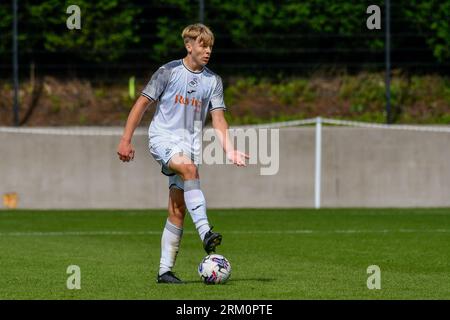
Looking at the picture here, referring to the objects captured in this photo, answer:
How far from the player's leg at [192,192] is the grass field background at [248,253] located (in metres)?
0.50

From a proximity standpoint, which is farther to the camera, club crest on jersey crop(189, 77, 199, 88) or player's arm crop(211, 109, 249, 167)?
club crest on jersey crop(189, 77, 199, 88)

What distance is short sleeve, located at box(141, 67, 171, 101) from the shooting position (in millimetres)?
10258

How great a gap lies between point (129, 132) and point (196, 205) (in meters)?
0.79

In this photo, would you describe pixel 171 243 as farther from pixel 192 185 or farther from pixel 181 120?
pixel 181 120

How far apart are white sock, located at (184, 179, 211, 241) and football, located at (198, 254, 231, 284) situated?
0.26m

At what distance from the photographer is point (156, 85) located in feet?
33.7

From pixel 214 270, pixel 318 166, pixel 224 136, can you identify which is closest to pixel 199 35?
pixel 224 136

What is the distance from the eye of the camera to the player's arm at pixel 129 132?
998cm

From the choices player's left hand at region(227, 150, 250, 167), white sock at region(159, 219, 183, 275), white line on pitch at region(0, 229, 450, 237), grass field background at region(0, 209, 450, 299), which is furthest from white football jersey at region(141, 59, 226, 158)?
white line on pitch at region(0, 229, 450, 237)

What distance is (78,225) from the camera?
18.5 m

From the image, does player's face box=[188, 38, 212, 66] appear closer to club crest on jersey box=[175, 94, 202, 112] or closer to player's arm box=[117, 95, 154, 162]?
club crest on jersey box=[175, 94, 202, 112]

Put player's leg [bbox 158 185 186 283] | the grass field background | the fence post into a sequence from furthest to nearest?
the fence post
player's leg [bbox 158 185 186 283]
the grass field background

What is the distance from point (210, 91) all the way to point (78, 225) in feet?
27.6
